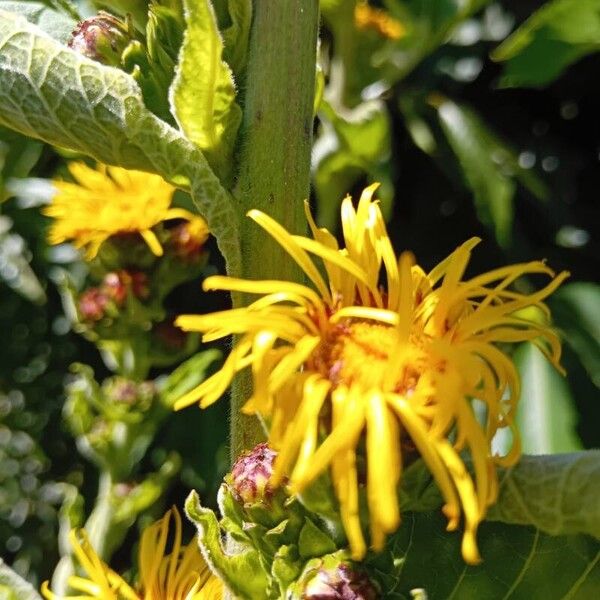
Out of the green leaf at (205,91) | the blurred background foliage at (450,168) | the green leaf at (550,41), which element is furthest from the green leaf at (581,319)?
the green leaf at (205,91)

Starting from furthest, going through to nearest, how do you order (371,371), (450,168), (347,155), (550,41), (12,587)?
(450,168) < (347,155) < (550,41) < (12,587) < (371,371)

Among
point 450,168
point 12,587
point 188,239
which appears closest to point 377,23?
point 450,168

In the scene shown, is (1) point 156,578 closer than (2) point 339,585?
No

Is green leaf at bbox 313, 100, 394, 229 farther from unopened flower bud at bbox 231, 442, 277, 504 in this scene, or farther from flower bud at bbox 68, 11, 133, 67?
unopened flower bud at bbox 231, 442, 277, 504

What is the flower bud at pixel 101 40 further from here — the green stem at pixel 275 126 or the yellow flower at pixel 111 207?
the yellow flower at pixel 111 207

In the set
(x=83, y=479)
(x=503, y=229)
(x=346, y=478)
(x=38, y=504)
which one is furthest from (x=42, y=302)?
(x=346, y=478)

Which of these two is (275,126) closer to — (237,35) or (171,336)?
(237,35)

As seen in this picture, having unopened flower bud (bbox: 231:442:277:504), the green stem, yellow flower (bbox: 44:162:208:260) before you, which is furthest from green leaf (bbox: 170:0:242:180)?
yellow flower (bbox: 44:162:208:260)
